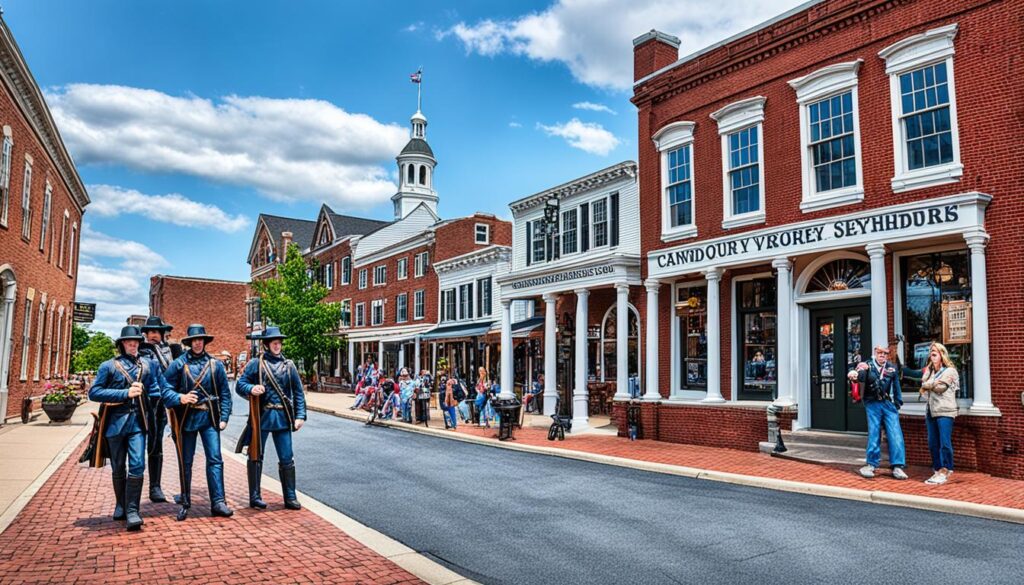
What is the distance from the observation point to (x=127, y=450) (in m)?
7.70

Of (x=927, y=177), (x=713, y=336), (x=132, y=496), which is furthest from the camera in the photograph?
(x=713, y=336)

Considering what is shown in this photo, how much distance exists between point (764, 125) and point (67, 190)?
23.4 m

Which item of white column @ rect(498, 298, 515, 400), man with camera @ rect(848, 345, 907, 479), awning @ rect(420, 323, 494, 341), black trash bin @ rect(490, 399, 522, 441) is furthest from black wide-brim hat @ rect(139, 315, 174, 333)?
awning @ rect(420, 323, 494, 341)

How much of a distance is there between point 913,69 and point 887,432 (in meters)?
6.16

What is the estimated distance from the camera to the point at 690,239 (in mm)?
16719

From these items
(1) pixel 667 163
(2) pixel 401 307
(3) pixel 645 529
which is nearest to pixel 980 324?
(3) pixel 645 529

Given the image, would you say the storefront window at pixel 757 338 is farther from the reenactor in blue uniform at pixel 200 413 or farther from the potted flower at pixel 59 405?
the potted flower at pixel 59 405

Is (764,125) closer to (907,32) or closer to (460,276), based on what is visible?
(907,32)

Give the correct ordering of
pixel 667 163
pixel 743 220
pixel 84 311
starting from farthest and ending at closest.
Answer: pixel 84 311, pixel 667 163, pixel 743 220

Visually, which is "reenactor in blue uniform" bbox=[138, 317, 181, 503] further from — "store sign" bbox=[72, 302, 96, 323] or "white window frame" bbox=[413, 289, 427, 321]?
"white window frame" bbox=[413, 289, 427, 321]

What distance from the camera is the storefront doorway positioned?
13789 millimetres

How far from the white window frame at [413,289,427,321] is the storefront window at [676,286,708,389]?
22.4 m

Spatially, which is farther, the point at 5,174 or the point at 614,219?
the point at 614,219

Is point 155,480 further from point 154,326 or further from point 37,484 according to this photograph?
point 37,484
